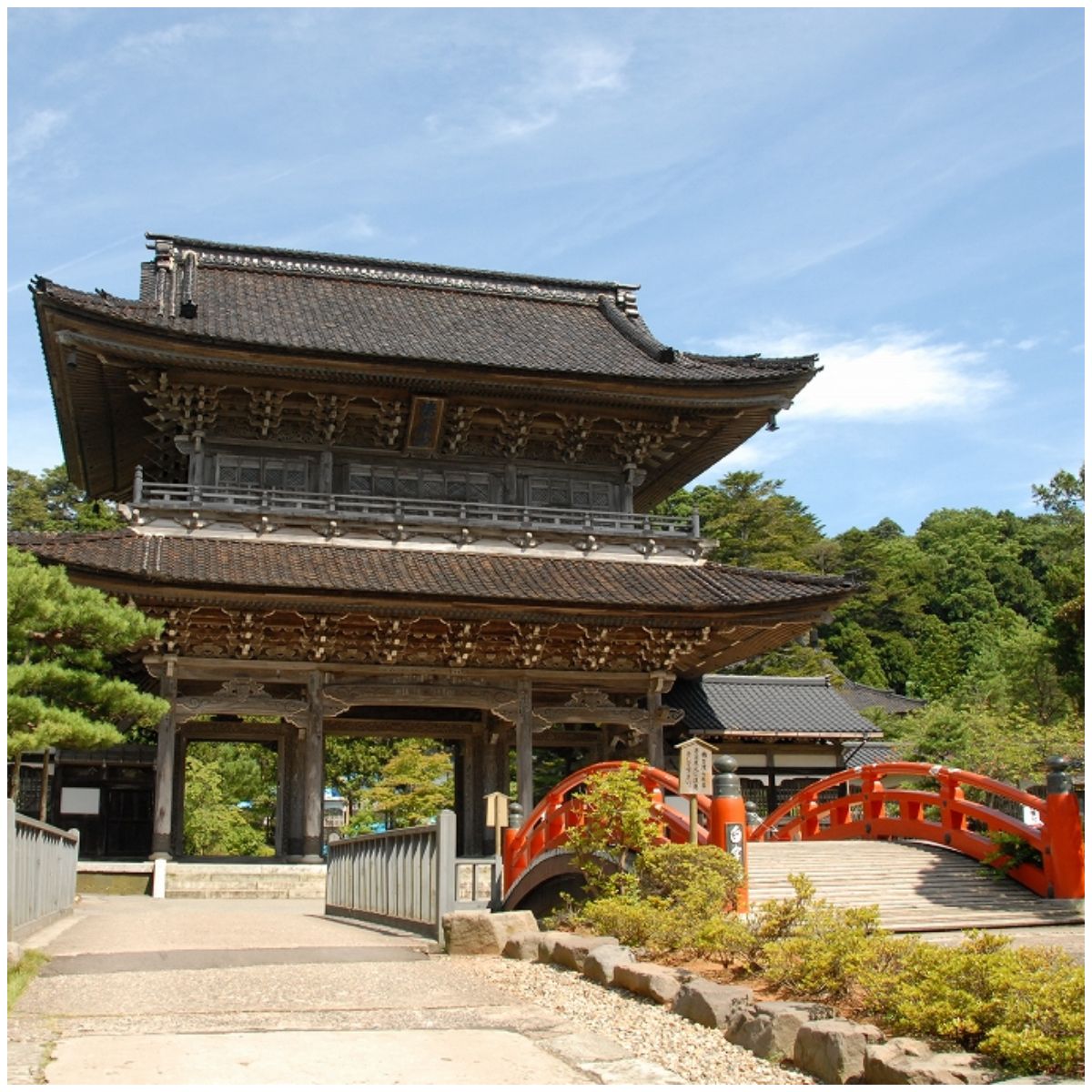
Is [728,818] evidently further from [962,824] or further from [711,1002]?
[962,824]

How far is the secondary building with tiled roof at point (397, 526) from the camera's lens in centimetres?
2089

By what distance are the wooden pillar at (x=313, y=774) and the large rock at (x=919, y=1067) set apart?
16.1 meters

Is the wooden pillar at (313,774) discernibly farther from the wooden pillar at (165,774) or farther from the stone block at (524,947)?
the stone block at (524,947)

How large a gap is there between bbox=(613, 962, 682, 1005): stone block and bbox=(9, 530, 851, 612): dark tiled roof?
37.0ft

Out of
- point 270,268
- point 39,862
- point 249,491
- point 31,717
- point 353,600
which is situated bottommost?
point 39,862

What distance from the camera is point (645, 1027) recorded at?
816 centimetres

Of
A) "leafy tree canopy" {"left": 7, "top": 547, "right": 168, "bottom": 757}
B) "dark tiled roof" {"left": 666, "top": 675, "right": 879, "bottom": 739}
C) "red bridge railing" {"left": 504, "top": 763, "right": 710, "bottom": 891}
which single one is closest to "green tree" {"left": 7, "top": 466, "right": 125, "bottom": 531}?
"dark tiled roof" {"left": 666, "top": 675, "right": 879, "bottom": 739}

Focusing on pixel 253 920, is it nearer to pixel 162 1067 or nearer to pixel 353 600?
pixel 353 600

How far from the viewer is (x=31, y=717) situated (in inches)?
559

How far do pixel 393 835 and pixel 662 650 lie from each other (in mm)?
9112

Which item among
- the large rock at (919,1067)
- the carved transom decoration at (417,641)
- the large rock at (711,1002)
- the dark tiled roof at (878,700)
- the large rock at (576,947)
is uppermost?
the carved transom decoration at (417,641)

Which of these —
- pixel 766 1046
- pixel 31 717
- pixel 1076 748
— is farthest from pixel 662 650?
pixel 1076 748

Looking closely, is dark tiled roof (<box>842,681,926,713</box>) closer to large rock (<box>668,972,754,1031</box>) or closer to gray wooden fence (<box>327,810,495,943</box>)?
gray wooden fence (<box>327,810,495,943</box>)

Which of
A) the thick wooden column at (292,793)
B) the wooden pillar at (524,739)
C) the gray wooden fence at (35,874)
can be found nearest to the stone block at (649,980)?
the gray wooden fence at (35,874)
